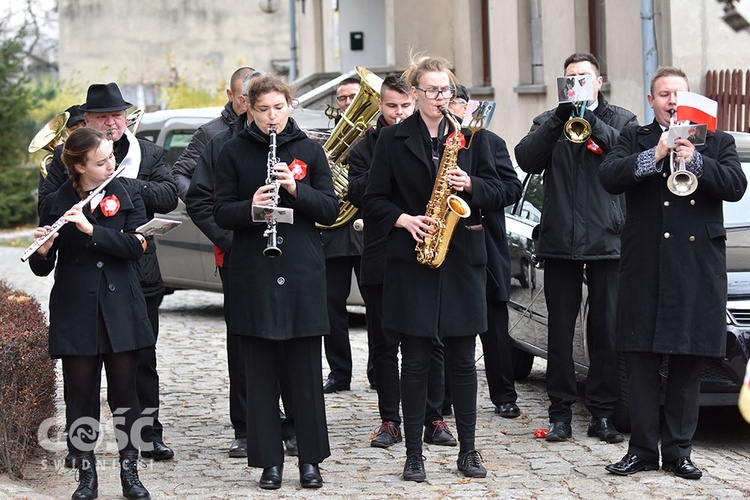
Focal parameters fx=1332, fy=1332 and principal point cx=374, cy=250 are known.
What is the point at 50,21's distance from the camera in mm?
50812

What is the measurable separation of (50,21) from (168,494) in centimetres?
4674

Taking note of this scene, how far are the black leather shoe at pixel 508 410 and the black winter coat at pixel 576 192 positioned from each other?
123 centimetres

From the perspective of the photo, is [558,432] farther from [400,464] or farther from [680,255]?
[680,255]

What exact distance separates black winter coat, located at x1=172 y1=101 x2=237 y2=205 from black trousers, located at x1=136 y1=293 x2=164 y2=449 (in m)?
0.72

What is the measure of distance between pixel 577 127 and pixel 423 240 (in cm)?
Result: 128

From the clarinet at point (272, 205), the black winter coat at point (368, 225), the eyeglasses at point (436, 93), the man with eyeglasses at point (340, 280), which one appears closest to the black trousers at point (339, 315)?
the man with eyeglasses at point (340, 280)

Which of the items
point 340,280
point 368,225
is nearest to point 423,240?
point 368,225

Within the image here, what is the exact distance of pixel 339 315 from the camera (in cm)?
923

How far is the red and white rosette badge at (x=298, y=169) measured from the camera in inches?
257

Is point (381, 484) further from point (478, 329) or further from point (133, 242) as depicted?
point (133, 242)

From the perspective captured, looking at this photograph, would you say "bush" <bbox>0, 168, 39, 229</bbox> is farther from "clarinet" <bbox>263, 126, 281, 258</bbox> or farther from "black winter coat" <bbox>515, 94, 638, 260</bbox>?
"clarinet" <bbox>263, 126, 281, 258</bbox>

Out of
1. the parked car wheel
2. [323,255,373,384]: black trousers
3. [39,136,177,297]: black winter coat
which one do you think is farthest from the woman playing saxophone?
the parked car wheel

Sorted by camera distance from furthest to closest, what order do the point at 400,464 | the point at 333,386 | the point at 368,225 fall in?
the point at 333,386 < the point at 368,225 < the point at 400,464

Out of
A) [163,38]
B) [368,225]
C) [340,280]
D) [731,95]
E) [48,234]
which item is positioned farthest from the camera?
[163,38]
